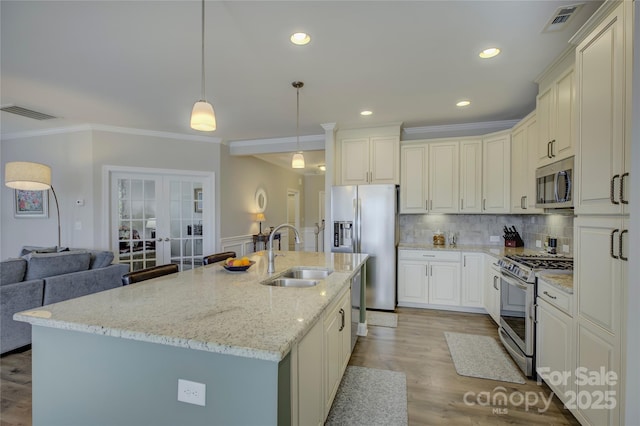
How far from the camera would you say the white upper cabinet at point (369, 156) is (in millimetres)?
4230

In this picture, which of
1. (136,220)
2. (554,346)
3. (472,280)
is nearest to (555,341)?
(554,346)

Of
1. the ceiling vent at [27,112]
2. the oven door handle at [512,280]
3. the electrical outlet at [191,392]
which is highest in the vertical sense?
the ceiling vent at [27,112]

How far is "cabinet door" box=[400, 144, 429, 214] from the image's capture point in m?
4.21

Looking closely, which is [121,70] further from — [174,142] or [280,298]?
[280,298]

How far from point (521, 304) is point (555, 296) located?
493 millimetres

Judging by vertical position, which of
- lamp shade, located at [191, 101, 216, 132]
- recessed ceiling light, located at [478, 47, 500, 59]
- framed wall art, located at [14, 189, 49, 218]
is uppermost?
recessed ceiling light, located at [478, 47, 500, 59]

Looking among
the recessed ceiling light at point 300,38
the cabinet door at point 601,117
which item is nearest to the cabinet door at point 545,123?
the cabinet door at point 601,117

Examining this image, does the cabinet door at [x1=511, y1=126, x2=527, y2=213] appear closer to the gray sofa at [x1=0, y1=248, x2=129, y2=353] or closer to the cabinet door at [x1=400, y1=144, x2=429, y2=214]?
the cabinet door at [x1=400, y1=144, x2=429, y2=214]

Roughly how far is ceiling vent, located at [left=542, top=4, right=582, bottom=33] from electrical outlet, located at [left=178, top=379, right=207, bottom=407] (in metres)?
2.94

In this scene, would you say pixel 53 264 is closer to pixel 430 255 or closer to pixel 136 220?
pixel 136 220

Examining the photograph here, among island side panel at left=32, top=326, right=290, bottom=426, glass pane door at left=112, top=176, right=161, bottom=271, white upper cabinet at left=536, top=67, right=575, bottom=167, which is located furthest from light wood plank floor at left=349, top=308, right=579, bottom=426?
glass pane door at left=112, top=176, right=161, bottom=271

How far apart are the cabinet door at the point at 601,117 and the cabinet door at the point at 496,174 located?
2.05 m

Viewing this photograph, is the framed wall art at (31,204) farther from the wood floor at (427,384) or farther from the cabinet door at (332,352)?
the cabinet door at (332,352)

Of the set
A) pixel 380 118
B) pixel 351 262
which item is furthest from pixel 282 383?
pixel 380 118
